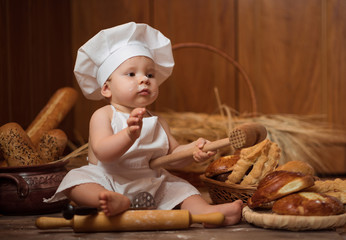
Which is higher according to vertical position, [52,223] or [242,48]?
[242,48]

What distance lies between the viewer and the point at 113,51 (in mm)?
1428

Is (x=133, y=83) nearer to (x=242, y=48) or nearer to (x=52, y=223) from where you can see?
(x=52, y=223)

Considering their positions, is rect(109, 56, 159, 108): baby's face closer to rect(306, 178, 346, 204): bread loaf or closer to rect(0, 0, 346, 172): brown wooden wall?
rect(306, 178, 346, 204): bread loaf

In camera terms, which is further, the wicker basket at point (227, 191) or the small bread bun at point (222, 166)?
the small bread bun at point (222, 166)

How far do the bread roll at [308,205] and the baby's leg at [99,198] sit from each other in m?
0.42

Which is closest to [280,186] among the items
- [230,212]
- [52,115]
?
[230,212]

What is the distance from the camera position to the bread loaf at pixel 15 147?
1563mm

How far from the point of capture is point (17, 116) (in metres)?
2.14

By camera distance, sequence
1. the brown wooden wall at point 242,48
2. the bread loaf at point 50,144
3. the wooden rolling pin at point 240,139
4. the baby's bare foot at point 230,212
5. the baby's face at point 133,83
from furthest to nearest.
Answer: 1. the brown wooden wall at point 242,48
2. the bread loaf at point 50,144
3. the baby's face at point 133,83
4. the baby's bare foot at point 230,212
5. the wooden rolling pin at point 240,139

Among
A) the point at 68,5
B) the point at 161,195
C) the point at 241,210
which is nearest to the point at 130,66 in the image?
the point at 161,195

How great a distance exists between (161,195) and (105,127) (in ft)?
0.99

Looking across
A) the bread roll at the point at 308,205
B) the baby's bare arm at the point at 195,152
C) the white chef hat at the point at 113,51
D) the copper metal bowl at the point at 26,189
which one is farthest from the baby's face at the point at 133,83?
the bread roll at the point at 308,205

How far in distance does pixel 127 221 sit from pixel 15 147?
61cm

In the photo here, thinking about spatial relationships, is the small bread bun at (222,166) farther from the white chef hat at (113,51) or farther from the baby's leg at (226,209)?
the white chef hat at (113,51)
